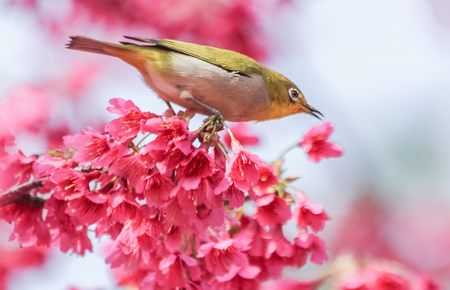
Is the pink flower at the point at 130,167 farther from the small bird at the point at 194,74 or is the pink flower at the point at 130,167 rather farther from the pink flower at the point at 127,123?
the small bird at the point at 194,74

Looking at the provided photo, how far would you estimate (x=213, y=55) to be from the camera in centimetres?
323

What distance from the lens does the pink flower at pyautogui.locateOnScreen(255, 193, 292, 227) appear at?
280 cm

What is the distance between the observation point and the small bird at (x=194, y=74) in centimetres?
312

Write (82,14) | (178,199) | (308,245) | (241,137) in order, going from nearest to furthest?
(178,199) → (308,245) → (241,137) → (82,14)

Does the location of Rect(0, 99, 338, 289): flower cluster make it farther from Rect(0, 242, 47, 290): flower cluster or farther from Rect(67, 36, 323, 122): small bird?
Rect(0, 242, 47, 290): flower cluster

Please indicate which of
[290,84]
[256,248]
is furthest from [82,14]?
[256,248]

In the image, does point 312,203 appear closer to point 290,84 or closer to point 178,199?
point 178,199

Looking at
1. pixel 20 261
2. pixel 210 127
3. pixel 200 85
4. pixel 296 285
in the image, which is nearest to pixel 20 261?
pixel 20 261

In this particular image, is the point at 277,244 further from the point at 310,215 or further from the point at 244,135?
the point at 244,135

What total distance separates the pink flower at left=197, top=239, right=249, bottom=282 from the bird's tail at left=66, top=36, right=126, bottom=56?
35.5 inches

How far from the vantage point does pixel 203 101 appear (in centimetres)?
315

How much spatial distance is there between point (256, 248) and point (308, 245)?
0.64ft

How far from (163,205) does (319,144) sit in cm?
83

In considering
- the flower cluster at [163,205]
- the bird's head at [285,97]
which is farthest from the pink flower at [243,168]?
the bird's head at [285,97]
